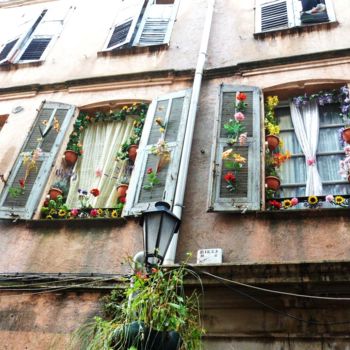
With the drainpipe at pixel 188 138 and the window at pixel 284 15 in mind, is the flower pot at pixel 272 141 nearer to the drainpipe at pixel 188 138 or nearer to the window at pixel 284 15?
the drainpipe at pixel 188 138

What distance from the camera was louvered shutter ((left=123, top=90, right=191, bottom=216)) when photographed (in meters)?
5.92

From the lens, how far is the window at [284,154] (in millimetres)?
5598

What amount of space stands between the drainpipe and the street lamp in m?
0.94

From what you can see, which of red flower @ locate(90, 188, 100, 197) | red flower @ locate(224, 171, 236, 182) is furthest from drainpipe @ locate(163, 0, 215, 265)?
red flower @ locate(90, 188, 100, 197)

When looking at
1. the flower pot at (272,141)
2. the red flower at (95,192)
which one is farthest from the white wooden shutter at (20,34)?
the flower pot at (272,141)

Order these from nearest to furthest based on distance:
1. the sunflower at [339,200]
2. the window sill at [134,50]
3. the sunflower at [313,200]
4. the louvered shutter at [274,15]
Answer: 1. the sunflower at [339,200]
2. the sunflower at [313,200]
3. the louvered shutter at [274,15]
4. the window sill at [134,50]

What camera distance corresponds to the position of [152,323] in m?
3.67

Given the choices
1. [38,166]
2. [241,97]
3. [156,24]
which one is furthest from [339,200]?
[156,24]

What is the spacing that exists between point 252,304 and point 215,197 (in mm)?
1454

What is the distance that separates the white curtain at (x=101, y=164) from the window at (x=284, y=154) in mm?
1685

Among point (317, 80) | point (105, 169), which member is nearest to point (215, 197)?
point (105, 169)

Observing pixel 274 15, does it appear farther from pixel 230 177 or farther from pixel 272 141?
pixel 230 177

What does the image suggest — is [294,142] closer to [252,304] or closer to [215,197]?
[215,197]

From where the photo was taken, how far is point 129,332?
141 inches
